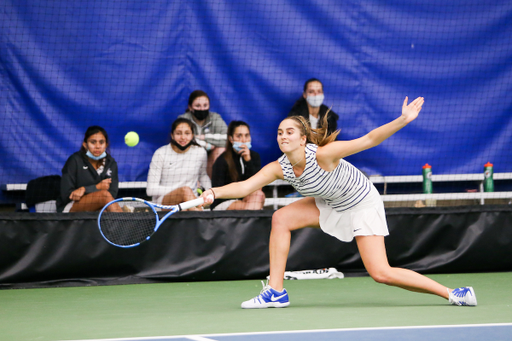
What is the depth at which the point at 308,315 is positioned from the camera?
3.49 meters

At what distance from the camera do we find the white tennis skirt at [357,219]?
381 cm

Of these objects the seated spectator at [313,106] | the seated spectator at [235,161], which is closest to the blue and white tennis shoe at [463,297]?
the seated spectator at [235,161]

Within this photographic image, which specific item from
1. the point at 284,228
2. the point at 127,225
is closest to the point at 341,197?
the point at 284,228

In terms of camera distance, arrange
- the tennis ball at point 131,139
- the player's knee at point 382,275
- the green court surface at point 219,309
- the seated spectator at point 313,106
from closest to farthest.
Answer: the green court surface at point 219,309 → the player's knee at point 382,275 → the tennis ball at point 131,139 → the seated spectator at point 313,106

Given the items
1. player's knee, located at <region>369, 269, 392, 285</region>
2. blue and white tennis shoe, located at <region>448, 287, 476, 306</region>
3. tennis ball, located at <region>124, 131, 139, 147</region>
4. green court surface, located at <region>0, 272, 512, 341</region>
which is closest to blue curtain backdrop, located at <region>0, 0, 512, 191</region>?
tennis ball, located at <region>124, 131, 139, 147</region>

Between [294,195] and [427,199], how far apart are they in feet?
4.52

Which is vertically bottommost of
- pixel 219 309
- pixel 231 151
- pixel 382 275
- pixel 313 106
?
pixel 219 309

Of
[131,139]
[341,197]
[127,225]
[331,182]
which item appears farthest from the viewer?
[131,139]

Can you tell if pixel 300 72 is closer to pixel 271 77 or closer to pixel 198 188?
pixel 271 77

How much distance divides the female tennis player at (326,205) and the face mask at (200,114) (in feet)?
9.29

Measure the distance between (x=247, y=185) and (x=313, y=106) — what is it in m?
3.32

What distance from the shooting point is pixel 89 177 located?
5.96 m

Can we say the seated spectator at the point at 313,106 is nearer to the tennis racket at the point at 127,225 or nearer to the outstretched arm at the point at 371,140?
the tennis racket at the point at 127,225

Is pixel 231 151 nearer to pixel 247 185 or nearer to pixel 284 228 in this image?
pixel 284 228
